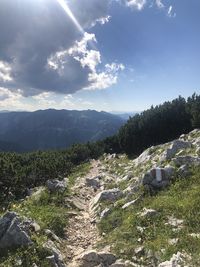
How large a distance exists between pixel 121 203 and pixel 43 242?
31.1ft

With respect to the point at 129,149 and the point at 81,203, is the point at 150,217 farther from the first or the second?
the point at 129,149

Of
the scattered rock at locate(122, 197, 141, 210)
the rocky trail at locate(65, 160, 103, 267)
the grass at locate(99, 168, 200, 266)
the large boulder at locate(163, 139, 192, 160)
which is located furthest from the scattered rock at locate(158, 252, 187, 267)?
the large boulder at locate(163, 139, 192, 160)

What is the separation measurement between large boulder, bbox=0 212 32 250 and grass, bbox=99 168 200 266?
475 centimetres

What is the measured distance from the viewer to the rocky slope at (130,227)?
1622 centimetres

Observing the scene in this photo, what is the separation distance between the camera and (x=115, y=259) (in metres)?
16.6

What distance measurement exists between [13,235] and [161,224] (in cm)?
841

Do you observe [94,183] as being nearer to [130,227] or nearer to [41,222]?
[41,222]

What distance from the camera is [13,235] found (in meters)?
17.3

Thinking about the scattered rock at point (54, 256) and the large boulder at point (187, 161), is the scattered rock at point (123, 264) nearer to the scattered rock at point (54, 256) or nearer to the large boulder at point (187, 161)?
the scattered rock at point (54, 256)

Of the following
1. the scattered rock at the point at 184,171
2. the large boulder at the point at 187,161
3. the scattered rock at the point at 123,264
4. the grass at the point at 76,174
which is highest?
the large boulder at the point at 187,161

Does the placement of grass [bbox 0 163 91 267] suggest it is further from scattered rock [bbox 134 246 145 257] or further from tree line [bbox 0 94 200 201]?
tree line [bbox 0 94 200 201]

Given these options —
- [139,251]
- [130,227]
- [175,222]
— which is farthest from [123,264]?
[175,222]

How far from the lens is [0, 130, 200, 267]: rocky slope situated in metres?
16.2

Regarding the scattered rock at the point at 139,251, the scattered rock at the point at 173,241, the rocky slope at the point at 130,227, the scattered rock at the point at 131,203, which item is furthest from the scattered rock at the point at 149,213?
the scattered rock at the point at 139,251
